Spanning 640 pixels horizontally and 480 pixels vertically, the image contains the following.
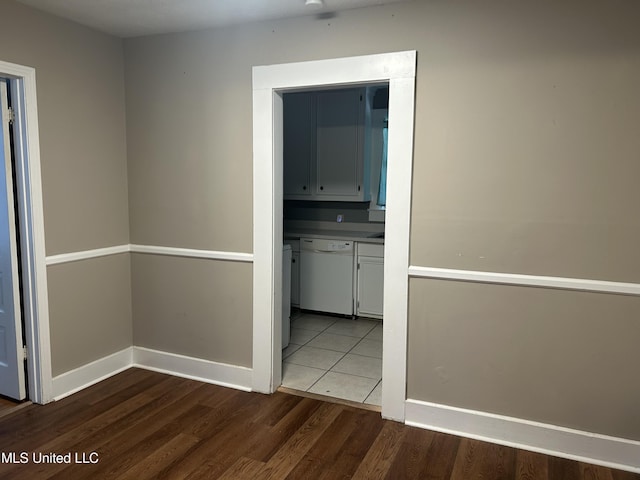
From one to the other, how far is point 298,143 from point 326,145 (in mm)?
335

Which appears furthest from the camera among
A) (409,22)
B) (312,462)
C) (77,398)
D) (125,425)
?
(77,398)

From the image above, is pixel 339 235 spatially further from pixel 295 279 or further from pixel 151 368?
pixel 151 368

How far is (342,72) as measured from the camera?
106 inches

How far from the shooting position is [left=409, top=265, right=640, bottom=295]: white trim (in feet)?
7.41

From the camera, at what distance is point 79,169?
3062 mm

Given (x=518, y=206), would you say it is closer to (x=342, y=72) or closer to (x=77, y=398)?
(x=342, y=72)

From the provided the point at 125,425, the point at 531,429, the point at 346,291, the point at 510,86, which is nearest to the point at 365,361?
the point at 346,291

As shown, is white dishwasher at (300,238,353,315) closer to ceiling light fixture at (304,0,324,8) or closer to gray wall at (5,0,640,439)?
gray wall at (5,0,640,439)

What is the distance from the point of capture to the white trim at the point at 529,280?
2.26 metres

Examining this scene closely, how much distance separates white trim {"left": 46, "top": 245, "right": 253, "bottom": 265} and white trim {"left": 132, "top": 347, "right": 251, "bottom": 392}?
0.74 metres

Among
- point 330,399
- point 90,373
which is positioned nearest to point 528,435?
point 330,399

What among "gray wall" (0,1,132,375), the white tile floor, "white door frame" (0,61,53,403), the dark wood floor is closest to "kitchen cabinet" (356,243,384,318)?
the white tile floor

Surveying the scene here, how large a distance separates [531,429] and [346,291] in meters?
2.49

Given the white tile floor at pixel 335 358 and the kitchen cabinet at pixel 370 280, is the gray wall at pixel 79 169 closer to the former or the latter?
the white tile floor at pixel 335 358
